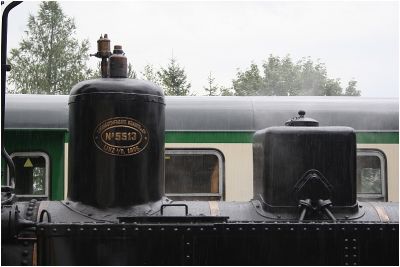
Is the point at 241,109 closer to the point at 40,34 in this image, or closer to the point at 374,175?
the point at 374,175

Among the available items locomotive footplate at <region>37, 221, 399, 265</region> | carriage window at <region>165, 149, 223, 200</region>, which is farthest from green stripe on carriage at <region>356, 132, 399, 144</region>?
locomotive footplate at <region>37, 221, 399, 265</region>

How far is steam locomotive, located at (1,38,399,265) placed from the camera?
393cm

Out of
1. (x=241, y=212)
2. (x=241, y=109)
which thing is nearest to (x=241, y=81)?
(x=241, y=109)

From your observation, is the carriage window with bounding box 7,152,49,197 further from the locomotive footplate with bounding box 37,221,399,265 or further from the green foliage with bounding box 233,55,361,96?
the green foliage with bounding box 233,55,361,96

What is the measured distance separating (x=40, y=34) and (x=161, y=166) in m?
25.7

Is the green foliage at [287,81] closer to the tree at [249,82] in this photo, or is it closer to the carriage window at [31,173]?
the tree at [249,82]

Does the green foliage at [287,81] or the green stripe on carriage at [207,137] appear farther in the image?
the green foliage at [287,81]

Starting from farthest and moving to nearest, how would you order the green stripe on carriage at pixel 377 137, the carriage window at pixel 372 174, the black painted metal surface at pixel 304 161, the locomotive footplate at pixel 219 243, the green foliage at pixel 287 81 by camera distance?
the green foliage at pixel 287 81, the green stripe on carriage at pixel 377 137, the carriage window at pixel 372 174, the black painted metal surface at pixel 304 161, the locomotive footplate at pixel 219 243

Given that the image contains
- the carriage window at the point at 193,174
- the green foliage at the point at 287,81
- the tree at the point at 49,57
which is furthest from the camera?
the green foliage at the point at 287,81

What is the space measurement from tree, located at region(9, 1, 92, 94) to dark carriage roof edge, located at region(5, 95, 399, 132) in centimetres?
2079

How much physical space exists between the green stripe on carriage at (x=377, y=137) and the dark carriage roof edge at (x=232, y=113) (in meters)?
0.05

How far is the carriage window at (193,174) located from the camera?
6.70 m

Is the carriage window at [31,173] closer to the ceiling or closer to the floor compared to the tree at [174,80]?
closer to the floor

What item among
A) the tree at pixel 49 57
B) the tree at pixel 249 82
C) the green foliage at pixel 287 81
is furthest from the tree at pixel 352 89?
the tree at pixel 49 57
